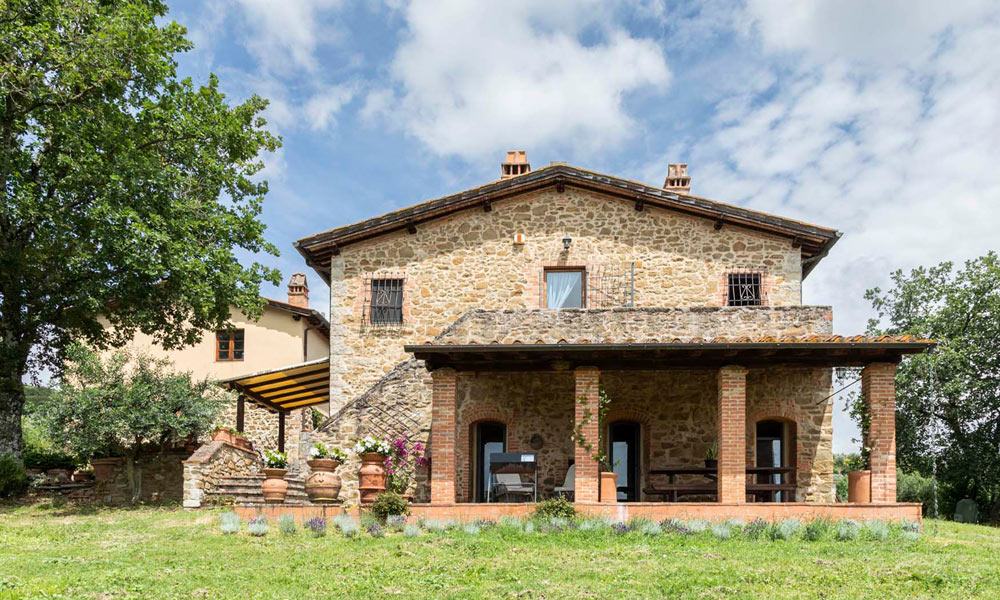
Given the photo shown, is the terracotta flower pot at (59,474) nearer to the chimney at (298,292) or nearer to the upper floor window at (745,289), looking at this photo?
the chimney at (298,292)

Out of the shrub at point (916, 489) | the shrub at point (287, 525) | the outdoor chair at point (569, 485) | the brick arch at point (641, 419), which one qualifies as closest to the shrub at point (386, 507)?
the shrub at point (287, 525)

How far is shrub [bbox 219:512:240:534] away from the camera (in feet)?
37.6

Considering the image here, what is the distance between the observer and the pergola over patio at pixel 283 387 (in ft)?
61.6

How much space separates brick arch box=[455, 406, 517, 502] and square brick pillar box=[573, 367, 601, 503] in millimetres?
2683

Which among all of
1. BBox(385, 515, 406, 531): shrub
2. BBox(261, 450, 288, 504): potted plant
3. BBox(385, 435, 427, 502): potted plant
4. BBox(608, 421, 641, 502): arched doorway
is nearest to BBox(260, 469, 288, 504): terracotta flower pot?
BBox(261, 450, 288, 504): potted plant

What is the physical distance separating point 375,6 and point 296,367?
361 inches

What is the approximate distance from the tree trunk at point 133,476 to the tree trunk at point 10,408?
9.80 feet

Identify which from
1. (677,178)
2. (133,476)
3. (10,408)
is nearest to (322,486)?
(133,476)

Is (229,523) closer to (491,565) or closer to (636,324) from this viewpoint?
(491,565)

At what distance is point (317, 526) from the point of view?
443 inches

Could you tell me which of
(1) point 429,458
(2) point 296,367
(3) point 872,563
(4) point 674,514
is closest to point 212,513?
(1) point 429,458

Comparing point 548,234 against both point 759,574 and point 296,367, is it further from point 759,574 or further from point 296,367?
point 759,574

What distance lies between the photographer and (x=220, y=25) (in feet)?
44.7

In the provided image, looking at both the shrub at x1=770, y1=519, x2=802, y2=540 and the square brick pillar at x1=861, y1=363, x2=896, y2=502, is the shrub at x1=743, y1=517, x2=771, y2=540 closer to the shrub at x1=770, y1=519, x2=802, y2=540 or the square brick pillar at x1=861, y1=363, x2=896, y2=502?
the shrub at x1=770, y1=519, x2=802, y2=540
